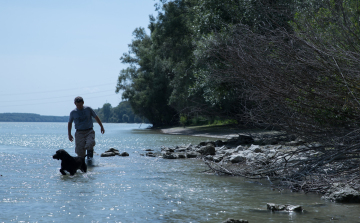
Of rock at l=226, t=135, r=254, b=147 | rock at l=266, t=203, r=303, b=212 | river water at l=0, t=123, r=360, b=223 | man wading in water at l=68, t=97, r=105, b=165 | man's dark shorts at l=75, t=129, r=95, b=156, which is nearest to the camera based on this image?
river water at l=0, t=123, r=360, b=223

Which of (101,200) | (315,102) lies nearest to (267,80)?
(315,102)

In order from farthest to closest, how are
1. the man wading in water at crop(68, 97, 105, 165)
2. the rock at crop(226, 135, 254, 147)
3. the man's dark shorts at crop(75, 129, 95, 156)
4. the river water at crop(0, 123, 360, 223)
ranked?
1. the rock at crop(226, 135, 254, 147)
2. the man's dark shorts at crop(75, 129, 95, 156)
3. the man wading in water at crop(68, 97, 105, 165)
4. the river water at crop(0, 123, 360, 223)

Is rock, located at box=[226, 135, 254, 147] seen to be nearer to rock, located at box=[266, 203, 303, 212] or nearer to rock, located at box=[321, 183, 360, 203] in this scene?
rock, located at box=[321, 183, 360, 203]

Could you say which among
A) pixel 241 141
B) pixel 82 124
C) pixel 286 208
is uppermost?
pixel 82 124

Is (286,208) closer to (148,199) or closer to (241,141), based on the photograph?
(148,199)

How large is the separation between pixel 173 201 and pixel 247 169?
11.0 feet

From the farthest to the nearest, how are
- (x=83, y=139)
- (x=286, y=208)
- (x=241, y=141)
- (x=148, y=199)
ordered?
(x=241, y=141), (x=83, y=139), (x=148, y=199), (x=286, y=208)

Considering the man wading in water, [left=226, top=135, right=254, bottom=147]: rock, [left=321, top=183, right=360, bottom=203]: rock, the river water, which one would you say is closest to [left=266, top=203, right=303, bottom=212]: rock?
the river water

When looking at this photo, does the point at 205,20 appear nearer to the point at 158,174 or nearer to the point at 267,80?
the point at 158,174

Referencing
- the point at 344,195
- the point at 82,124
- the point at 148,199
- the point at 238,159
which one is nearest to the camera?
the point at 344,195

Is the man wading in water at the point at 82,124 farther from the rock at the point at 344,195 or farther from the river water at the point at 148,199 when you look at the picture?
the rock at the point at 344,195

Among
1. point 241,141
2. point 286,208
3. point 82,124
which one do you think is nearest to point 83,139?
point 82,124

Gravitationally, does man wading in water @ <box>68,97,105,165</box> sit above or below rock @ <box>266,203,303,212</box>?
above

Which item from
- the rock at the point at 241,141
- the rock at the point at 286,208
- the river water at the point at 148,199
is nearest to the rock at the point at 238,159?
the river water at the point at 148,199
